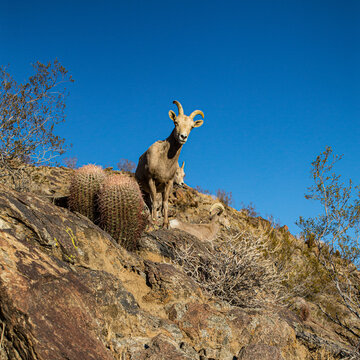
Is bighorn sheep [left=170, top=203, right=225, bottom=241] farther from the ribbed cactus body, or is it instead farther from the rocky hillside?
the ribbed cactus body

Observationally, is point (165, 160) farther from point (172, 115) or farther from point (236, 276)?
point (236, 276)

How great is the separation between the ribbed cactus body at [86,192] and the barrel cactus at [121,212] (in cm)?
36

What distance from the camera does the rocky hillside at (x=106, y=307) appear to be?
274cm

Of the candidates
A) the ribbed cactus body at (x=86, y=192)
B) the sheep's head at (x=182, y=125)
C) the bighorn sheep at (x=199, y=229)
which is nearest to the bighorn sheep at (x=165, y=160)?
the sheep's head at (x=182, y=125)

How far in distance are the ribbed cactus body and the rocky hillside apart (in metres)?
1.10

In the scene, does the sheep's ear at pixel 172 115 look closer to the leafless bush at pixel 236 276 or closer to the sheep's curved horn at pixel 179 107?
the sheep's curved horn at pixel 179 107

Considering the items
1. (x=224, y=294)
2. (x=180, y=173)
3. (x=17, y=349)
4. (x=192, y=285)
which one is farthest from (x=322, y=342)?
(x=180, y=173)

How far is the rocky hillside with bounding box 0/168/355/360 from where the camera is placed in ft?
8.98

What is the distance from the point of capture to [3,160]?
9.39m

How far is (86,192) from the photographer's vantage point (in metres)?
7.04

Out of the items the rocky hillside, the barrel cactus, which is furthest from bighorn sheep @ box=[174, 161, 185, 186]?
the barrel cactus

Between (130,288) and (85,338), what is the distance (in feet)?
6.34

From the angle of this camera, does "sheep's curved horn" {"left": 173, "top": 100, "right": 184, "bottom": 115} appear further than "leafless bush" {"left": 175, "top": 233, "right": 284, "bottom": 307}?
Yes

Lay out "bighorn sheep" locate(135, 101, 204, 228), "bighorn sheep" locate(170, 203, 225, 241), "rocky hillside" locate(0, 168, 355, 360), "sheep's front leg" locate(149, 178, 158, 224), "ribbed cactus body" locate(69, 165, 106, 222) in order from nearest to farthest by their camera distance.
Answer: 1. "rocky hillside" locate(0, 168, 355, 360)
2. "ribbed cactus body" locate(69, 165, 106, 222)
3. "bighorn sheep" locate(135, 101, 204, 228)
4. "sheep's front leg" locate(149, 178, 158, 224)
5. "bighorn sheep" locate(170, 203, 225, 241)
